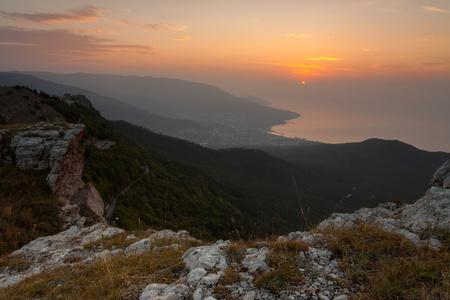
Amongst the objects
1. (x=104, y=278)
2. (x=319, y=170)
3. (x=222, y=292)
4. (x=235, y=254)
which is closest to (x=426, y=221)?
(x=235, y=254)

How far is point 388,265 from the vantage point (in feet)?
10.9

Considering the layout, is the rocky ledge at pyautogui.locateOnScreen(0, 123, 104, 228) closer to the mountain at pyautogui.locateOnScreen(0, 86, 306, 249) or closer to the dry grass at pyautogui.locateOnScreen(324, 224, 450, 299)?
the mountain at pyautogui.locateOnScreen(0, 86, 306, 249)

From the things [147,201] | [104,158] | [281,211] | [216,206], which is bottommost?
[281,211]

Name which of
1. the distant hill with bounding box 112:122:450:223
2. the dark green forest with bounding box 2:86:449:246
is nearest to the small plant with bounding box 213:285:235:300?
the dark green forest with bounding box 2:86:449:246

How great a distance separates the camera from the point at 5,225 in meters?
7.62

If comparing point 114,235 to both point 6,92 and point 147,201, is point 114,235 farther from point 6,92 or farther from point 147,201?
point 6,92

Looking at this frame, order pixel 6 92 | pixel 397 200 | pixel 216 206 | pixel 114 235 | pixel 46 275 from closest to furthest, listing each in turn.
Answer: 1. pixel 46 275
2. pixel 114 235
3. pixel 397 200
4. pixel 6 92
5. pixel 216 206

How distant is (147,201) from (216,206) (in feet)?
44.3

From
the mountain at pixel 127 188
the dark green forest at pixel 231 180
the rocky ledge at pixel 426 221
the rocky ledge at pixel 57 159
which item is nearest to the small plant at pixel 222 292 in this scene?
the dark green forest at pixel 231 180

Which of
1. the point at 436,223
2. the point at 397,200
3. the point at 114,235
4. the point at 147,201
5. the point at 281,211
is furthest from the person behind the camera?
the point at 281,211

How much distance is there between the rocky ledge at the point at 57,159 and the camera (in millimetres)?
10570

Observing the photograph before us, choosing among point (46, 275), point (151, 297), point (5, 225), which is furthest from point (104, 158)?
point (151, 297)

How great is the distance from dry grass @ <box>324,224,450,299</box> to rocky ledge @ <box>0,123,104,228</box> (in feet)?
34.9

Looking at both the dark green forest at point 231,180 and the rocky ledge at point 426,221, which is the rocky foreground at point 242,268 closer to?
the rocky ledge at point 426,221
